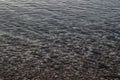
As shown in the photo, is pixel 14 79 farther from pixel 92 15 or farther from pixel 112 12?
pixel 112 12

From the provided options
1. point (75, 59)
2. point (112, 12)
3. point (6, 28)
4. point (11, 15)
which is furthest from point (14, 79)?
point (112, 12)

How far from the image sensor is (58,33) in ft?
22.0

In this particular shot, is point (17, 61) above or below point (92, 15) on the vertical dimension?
below

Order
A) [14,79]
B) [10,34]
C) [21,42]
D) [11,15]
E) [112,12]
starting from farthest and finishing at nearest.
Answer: [112,12] < [11,15] < [10,34] < [21,42] < [14,79]

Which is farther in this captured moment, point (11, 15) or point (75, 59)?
point (11, 15)

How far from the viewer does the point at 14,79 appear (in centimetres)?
441

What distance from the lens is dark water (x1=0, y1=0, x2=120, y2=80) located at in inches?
206

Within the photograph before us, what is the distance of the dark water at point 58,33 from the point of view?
17.2 feet

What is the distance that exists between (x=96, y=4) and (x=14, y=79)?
630 cm

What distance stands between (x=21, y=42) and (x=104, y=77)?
2316 mm

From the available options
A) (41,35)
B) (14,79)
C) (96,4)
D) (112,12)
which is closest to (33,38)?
(41,35)

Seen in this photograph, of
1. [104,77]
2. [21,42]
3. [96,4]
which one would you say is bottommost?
[104,77]

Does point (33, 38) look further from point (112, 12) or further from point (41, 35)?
point (112, 12)

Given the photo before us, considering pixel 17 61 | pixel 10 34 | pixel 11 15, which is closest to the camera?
pixel 17 61
